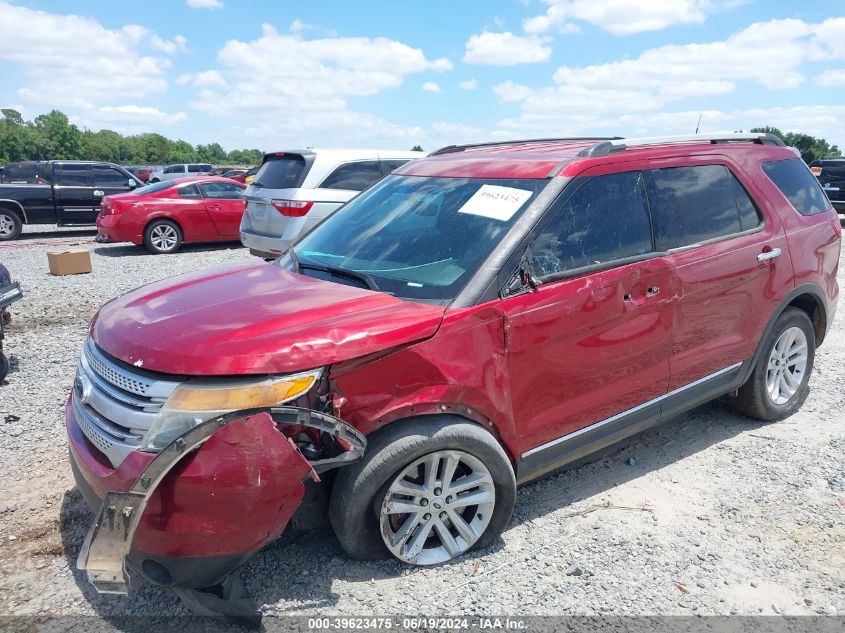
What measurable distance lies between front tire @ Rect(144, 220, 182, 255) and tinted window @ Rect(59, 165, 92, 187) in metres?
3.89

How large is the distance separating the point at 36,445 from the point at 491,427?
3.03 m

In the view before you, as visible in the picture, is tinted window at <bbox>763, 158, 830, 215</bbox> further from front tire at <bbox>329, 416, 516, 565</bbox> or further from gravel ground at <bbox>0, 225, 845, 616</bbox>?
front tire at <bbox>329, 416, 516, 565</bbox>

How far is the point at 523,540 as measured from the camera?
10.6ft

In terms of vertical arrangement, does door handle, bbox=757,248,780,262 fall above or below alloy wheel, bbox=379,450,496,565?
above

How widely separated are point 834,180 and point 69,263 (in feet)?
52.9

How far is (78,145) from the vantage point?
89125mm

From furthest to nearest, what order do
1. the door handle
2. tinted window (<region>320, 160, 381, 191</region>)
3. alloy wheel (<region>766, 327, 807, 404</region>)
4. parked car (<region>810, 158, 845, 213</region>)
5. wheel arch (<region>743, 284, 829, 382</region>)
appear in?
parked car (<region>810, 158, 845, 213</region>) → tinted window (<region>320, 160, 381, 191</region>) → alloy wheel (<region>766, 327, 807, 404</region>) → wheel arch (<region>743, 284, 829, 382</region>) → the door handle

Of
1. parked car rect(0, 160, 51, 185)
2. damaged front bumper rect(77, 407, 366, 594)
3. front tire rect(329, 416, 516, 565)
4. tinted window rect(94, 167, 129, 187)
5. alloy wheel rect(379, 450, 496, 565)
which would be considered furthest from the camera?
tinted window rect(94, 167, 129, 187)

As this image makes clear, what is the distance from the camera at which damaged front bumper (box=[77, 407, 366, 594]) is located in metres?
2.27

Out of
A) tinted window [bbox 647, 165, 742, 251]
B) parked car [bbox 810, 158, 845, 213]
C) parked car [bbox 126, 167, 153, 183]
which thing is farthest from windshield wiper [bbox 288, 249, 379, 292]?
parked car [bbox 126, 167, 153, 183]

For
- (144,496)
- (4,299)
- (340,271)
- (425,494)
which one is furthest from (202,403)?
(4,299)

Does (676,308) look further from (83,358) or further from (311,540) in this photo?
(83,358)

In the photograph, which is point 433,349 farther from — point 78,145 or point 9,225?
point 78,145

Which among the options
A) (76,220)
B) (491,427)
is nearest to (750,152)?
(491,427)
